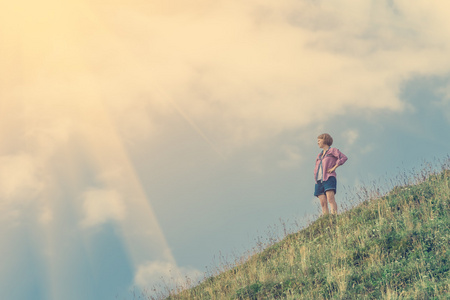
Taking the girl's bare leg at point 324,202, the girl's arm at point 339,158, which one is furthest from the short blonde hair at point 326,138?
the girl's bare leg at point 324,202

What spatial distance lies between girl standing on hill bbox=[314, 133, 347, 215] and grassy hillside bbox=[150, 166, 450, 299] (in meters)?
0.61

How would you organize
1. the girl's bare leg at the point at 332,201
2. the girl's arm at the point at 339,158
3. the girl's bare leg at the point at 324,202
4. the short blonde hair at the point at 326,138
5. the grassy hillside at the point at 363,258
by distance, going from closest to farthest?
the grassy hillside at the point at 363,258 < the girl's arm at the point at 339,158 < the girl's bare leg at the point at 332,201 < the short blonde hair at the point at 326,138 < the girl's bare leg at the point at 324,202

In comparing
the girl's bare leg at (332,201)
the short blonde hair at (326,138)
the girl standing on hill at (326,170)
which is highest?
the short blonde hair at (326,138)

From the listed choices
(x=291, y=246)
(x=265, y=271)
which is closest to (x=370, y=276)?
(x=265, y=271)

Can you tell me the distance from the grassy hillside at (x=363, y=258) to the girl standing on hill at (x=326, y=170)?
61 centimetres

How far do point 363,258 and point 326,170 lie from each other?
398cm

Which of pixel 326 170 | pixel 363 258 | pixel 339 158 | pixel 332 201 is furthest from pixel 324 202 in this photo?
pixel 363 258

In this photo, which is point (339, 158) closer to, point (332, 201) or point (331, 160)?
→ point (331, 160)

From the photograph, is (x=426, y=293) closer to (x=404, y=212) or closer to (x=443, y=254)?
(x=443, y=254)

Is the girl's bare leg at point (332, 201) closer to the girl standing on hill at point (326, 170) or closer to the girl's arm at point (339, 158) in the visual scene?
the girl standing on hill at point (326, 170)

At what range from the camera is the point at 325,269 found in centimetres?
1058

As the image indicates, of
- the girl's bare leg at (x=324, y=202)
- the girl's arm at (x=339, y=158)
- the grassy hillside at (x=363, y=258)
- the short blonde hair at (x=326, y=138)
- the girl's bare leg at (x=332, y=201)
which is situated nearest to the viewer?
the grassy hillside at (x=363, y=258)

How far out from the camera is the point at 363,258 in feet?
35.8

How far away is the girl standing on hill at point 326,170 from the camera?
14.3 metres
